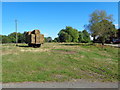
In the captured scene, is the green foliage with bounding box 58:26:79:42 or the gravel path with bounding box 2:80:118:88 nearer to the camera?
→ the gravel path with bounding box 2:80:118:88

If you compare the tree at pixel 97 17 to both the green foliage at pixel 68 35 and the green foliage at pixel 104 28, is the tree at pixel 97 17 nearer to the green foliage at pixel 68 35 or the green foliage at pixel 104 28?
the green foliage at pixel 104 28

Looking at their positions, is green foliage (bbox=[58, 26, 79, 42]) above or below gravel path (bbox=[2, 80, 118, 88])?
above

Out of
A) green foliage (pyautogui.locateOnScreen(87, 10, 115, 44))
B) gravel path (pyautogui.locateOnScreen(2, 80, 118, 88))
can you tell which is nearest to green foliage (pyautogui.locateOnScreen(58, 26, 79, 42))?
green foliage (pyautogui.locateOnScreen(87, 10, 115, 44))

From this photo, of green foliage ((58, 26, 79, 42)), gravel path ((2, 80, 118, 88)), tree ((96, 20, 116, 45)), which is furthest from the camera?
green foliage ((58, 26, 79, 42))

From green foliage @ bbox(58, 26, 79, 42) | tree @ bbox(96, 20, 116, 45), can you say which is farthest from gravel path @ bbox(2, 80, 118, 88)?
green foliage @ bbox(58, 26, 79, 42)

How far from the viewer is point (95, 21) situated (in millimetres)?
22516

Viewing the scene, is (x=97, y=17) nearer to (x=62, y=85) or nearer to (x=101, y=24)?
(x=101, y=24)

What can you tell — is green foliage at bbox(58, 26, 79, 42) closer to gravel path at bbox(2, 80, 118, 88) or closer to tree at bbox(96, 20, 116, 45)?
tree at bbox(96, 20, 116, 45)

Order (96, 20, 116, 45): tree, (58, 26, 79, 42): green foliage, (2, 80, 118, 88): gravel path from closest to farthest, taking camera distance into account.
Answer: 1. (2, 80, 118, 88): gravel path
2. (96, 20, 116, 45): tree
3. (58, 26, 79, 42): green foliage

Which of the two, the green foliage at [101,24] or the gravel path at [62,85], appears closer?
the gravel path at [62,85]

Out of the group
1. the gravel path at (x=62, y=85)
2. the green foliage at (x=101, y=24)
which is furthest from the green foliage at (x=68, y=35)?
the gravel path at (x=62, y=85)

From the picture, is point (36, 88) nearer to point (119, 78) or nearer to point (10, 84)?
point (10, 84)

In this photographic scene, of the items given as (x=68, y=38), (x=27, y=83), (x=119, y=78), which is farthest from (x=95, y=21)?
(x=68, y=38)

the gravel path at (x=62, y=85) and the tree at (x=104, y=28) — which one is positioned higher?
the tree at (x=104, y=28)
